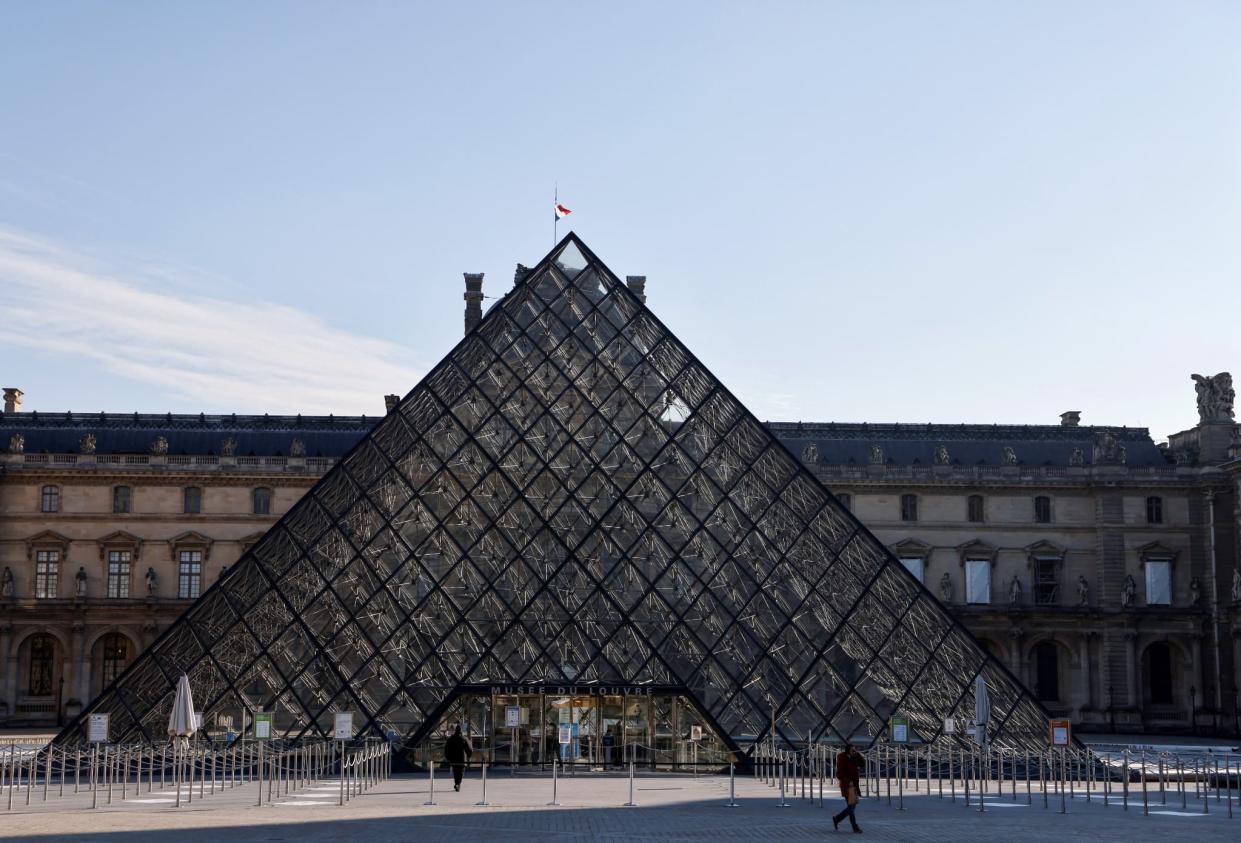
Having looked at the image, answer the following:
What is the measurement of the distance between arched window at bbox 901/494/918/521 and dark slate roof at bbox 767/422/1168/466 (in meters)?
1.27

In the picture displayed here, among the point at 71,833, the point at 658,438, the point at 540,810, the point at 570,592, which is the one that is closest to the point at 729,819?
the point at 540,810

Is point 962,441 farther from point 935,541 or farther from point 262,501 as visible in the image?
point 262,501

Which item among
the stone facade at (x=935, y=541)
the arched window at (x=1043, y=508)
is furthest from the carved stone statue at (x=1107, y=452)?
the arched window at (x=1043, y=508)

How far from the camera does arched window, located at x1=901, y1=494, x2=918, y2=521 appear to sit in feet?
177

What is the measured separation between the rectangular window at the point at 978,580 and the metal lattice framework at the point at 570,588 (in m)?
25.9

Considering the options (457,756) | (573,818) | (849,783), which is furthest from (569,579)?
(849,783)

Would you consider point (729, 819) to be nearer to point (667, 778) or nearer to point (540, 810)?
point (540, 810)

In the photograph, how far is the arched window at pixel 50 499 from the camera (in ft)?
170

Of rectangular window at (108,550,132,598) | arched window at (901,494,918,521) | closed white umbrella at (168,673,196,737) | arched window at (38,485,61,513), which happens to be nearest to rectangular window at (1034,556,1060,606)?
arched window at (901,494,918,521)

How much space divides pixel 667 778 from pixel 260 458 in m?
29.4

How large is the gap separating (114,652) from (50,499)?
202 inches

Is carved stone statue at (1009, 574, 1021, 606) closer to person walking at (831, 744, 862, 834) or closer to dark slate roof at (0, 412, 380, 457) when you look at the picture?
dark slate roof at (0, 412, 380, 457)

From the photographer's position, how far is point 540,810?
19484 mm

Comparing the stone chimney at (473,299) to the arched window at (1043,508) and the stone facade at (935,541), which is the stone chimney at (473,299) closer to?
the stone facade at (935,541)
